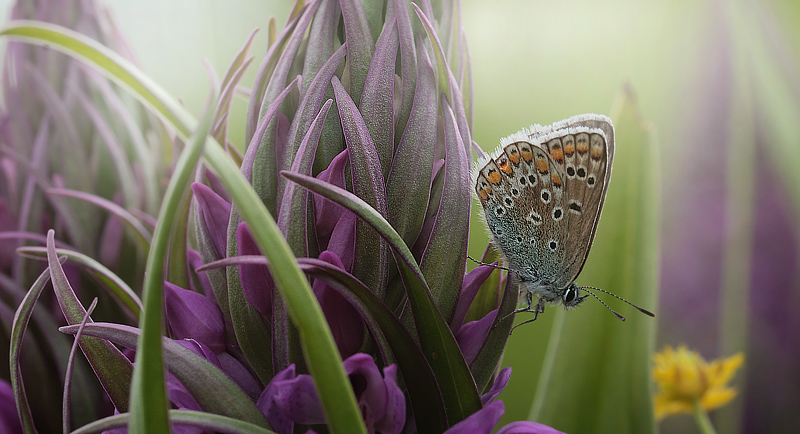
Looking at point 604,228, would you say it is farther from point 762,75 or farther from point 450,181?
point 762,75

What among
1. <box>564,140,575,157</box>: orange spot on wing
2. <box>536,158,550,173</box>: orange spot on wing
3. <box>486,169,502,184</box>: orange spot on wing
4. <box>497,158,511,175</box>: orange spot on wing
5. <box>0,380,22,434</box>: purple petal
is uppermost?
<box>564,140,575,157</box>: orange spot on wing

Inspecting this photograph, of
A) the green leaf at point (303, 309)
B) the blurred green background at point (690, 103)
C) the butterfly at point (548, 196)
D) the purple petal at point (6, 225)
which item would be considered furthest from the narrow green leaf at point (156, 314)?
the blurred green background at point (690, 103)

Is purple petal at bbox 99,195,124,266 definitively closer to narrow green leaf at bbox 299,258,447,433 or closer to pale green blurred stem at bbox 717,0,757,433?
narrow green leaf at bbox 299,258,447,433

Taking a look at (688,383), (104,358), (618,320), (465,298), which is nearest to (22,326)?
(104,358)

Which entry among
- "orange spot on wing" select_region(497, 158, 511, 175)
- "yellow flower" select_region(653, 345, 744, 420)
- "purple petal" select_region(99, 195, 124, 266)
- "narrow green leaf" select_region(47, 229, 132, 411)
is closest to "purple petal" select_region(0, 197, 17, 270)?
"purple petal" select_region(99, 195, 124, 266)

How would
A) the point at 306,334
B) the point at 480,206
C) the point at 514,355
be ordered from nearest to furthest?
the point at 306,334
the point at 480,206
the point at 514,355

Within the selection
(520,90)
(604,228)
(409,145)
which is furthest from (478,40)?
(409,145)
